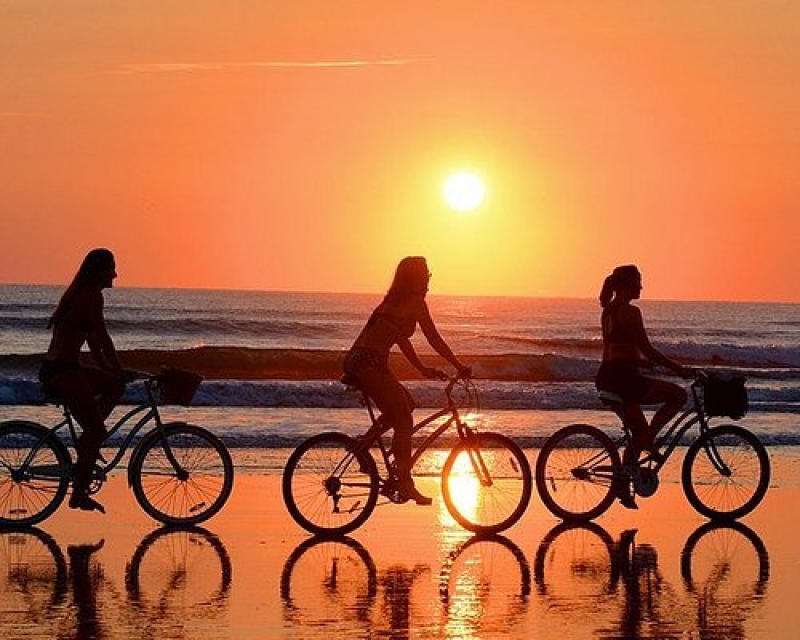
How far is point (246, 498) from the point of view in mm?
13969

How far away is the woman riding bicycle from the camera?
11859mm

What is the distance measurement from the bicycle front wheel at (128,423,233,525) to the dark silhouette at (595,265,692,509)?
301cm

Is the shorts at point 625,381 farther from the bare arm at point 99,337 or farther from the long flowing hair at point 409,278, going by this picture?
the bare arm at point 99,337

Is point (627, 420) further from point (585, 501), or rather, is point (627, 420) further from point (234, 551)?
point (234, 551)

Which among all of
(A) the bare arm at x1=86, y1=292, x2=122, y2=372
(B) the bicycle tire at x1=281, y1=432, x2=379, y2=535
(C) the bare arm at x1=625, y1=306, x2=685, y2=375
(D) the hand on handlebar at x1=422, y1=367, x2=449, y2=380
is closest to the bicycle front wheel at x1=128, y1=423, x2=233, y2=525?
(B) the bicycle tire at x1=281, y1=432, x2=379, y2=535

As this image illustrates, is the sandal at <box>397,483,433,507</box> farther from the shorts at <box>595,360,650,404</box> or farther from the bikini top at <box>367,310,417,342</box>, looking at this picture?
the shorts at <box>595,360,650,404</box>

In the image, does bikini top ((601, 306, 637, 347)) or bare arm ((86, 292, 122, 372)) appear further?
bikini top ((601, 306, 637, 347))

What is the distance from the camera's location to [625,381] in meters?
12.8

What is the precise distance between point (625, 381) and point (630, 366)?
0.12 meters

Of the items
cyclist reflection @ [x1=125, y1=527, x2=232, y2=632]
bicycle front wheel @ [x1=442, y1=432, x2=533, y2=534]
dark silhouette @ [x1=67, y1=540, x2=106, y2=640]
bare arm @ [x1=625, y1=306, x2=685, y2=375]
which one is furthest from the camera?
bare arm @ [x1=625, y1=306, x2=685, y2=375]

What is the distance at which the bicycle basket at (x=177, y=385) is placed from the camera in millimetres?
12352

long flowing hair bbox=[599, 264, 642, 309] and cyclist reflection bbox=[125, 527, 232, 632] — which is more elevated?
long flowing hair bbox=[599, 264, 642, 309]

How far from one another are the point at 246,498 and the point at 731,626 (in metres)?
6.20

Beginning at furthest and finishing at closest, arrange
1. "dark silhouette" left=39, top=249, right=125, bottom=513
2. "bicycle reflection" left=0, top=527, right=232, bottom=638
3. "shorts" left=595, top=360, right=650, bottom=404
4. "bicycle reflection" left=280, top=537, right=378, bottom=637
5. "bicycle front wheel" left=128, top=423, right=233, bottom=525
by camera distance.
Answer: "shorts" left=595, top=360, right=650, bottom=404 → "bicycle front wheel" left=128, top=423, right=233, bottom=525 → "dark silhouette" left=39, top=249, right=125, bottom=513 → "bicycle reflection" left=280, top=537, right=378, bottom=637 → "bicycle reflection" left=0, top=527, right=232, bottom=638
